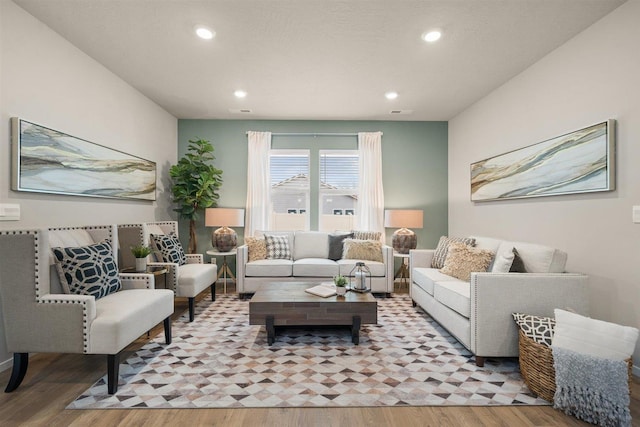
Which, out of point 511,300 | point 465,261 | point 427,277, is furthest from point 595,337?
point 427,277

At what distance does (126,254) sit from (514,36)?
419 cm

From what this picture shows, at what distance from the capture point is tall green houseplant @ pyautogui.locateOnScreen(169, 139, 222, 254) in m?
4.76

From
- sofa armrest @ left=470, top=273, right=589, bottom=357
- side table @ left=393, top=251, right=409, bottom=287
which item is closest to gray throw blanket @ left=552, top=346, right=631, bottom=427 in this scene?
sofa armrest @ left=470, top=273, right=589, bottom=357

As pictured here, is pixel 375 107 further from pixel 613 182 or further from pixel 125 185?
pixel 125 185

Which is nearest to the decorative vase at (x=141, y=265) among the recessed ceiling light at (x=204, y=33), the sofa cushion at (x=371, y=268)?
the recessed ceiling light at (x=204, y=33)

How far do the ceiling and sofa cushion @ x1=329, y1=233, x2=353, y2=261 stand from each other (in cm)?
195

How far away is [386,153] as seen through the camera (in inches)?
213

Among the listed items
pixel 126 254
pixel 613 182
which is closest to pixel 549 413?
pixel 613 182

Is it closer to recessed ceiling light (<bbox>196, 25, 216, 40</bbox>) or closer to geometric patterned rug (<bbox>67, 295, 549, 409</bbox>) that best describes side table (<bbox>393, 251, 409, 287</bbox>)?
geometric patterned rug (<bbox>67, 295, 549, 409</bbox>)

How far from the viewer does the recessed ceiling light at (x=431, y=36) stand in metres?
2.74

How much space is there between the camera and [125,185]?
3.84 metres

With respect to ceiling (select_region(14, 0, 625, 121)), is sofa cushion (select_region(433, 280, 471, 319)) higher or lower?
lower

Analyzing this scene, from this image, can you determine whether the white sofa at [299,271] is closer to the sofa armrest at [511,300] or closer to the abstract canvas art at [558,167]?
the abstract canvas art at [558,167]

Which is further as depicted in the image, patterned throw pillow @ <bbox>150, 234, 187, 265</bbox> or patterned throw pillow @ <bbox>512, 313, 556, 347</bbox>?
patterned throw pillow @ <bbox>150, 234, 187, 265</bbox>
